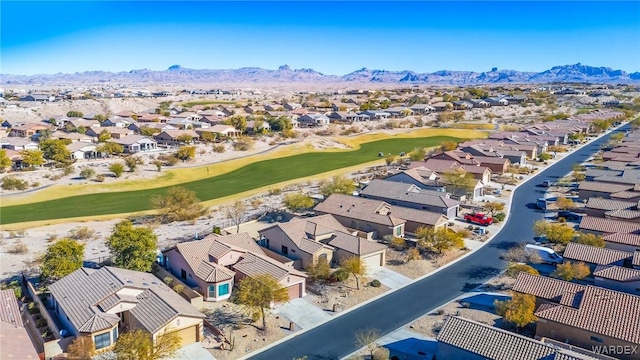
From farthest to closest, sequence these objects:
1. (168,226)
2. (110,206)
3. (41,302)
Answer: (110,206)
(168,226)
(41,302)

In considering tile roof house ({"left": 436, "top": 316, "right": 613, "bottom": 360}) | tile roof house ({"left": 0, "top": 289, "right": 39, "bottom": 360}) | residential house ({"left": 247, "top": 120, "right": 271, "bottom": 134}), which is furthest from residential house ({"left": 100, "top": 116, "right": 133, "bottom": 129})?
tile roof house ({"left": 436, "top": 316, "right": 613, "bottom": 360})

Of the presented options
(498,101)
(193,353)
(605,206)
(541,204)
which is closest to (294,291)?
(193,353)

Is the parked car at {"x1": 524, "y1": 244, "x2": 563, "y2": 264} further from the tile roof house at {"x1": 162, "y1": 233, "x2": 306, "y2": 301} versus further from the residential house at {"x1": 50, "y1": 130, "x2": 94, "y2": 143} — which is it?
the residential house at {"x1": 50, "y1": 130, "x2": 94, "y2": 143}

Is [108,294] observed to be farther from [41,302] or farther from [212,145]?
[212,145]

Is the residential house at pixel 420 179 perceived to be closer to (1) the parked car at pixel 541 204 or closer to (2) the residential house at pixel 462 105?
(1) the parked car at pixel 541 204

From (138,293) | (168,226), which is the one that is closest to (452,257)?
(138,293)

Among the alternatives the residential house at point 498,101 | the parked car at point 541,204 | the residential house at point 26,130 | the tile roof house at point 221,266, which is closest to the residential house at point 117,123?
the residential house at point 26,130
